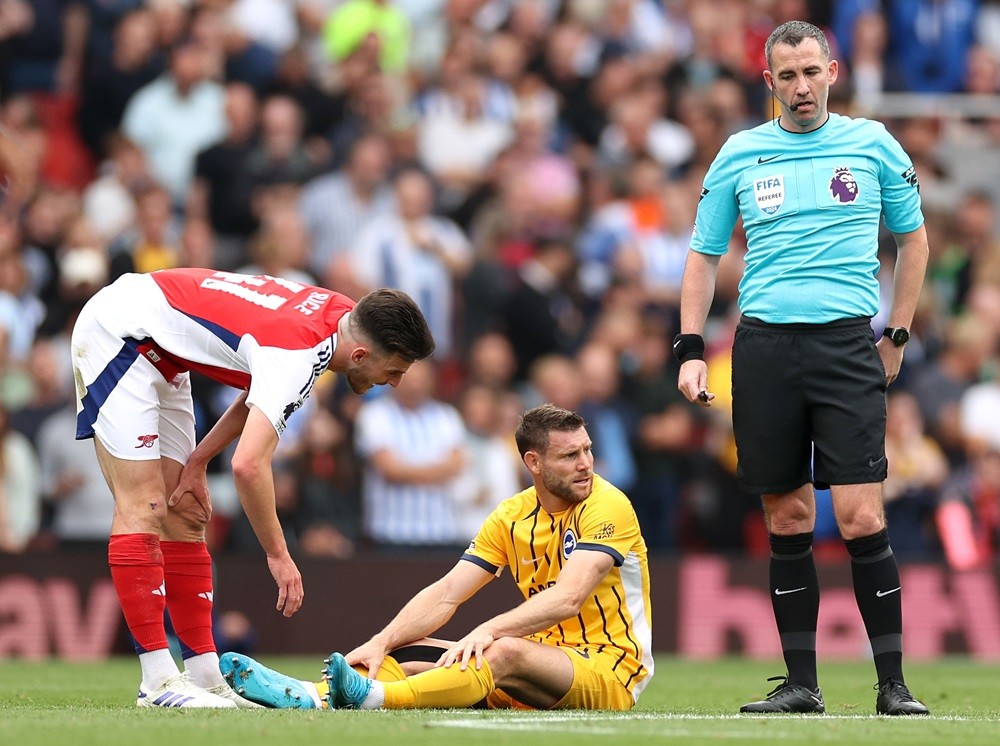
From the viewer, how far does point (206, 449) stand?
742cm

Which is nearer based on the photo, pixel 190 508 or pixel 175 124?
pixel 190 508

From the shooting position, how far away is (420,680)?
6918mm

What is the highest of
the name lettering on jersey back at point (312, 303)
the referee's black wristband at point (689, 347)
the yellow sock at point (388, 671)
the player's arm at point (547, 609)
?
the name lettering on jersey back at point (312, 303)

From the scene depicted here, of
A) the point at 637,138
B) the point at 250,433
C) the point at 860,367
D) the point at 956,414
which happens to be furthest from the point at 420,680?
the point at 637,138

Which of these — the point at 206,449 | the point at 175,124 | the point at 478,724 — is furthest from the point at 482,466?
the point at 478,724

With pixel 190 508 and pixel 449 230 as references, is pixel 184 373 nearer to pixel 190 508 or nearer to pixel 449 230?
pixel 190 508

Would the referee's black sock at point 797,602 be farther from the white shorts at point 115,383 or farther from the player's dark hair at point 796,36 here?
the white shorts at point 115,383

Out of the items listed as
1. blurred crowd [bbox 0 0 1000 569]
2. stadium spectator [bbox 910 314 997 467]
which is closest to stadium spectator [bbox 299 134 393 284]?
blurred crowd [bbox 0 0 1000 569]

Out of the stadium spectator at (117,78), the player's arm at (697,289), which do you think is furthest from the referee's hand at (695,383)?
the stadium spectator at (117,78)

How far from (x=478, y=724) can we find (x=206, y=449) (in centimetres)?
191

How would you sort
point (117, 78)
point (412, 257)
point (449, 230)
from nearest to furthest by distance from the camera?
point (412, 257), point (449, 230), point (117, 78)

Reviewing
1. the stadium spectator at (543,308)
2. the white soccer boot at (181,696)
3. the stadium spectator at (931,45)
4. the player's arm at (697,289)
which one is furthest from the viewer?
the stadium spectator at (931,45)

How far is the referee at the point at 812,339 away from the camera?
22.9 ft

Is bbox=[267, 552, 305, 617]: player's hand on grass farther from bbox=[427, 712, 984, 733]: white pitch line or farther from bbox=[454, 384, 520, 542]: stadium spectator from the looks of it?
bbox=[454, 384, 520, 542]: stadium spectator
